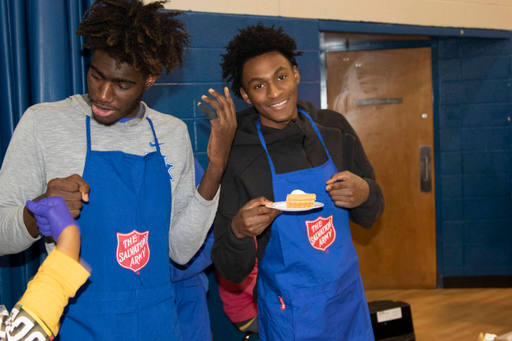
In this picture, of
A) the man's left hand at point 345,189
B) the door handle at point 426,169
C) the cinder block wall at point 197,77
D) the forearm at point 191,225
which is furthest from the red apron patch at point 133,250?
the door handle at point 426,169

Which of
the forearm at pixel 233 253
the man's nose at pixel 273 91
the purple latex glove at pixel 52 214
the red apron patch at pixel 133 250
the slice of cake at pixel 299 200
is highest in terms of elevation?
the man's nose at pixel 273 91

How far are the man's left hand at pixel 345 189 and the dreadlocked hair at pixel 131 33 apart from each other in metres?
0.68

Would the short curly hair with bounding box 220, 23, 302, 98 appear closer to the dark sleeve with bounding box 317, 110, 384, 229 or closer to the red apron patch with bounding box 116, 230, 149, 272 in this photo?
the dark sleeve with bounding box 317, 110, 384, 229

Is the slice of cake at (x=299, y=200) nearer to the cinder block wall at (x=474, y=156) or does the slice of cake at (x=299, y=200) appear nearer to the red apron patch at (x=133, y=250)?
the red apron patch at (x=133, y=250)

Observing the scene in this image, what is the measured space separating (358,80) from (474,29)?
0.99 metres

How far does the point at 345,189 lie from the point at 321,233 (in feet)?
0.59

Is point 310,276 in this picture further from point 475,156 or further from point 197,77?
point 475,156

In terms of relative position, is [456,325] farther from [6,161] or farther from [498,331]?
[6,161]

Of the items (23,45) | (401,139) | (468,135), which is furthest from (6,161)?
(468,135)

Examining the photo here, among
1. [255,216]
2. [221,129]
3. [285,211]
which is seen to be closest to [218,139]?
[221,129]

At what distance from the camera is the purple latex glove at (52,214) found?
91cm

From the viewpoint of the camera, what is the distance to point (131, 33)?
1.18 meters

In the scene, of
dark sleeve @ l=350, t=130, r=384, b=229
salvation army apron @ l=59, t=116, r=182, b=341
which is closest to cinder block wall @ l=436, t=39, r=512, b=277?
dark sleeve @ l=350, t=130, r=384, b=229

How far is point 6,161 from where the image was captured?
1054 millimetres
